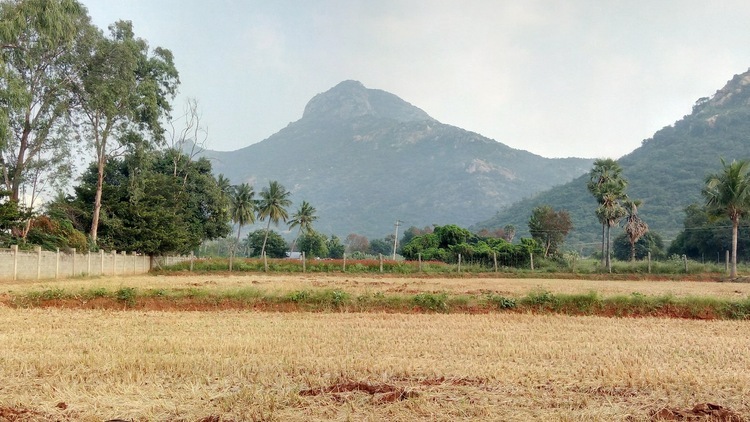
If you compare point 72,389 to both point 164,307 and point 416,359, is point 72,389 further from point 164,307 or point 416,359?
point 164,307

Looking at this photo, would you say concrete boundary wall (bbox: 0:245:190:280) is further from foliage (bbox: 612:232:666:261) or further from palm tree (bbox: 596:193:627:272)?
foliage (bbox: 612:232:666:261)

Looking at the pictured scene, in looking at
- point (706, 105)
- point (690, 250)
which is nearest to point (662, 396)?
point (690, 250)

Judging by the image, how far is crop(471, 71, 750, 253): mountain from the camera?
10050 cm

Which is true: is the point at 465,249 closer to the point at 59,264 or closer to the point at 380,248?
the point at 59,264

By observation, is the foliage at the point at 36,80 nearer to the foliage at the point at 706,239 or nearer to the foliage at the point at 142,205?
the foliage at the point at 142,205

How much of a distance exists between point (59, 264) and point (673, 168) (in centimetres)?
11962

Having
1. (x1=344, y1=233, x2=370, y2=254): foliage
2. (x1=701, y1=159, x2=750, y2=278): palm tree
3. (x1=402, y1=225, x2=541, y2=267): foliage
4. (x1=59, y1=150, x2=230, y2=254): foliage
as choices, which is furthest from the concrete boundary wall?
(x1=344, y1=233, x2=370, y2=254): foliage

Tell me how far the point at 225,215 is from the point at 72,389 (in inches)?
2169

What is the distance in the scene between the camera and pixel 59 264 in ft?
92.1

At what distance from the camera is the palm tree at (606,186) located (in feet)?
167

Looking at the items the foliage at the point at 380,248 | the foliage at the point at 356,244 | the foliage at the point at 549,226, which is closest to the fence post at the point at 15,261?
the foliage at the point at 549,226

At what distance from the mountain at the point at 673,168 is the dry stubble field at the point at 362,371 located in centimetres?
7927

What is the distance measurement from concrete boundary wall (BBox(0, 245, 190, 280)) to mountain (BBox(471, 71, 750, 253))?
6987 cm

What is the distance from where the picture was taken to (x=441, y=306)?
663 inches
